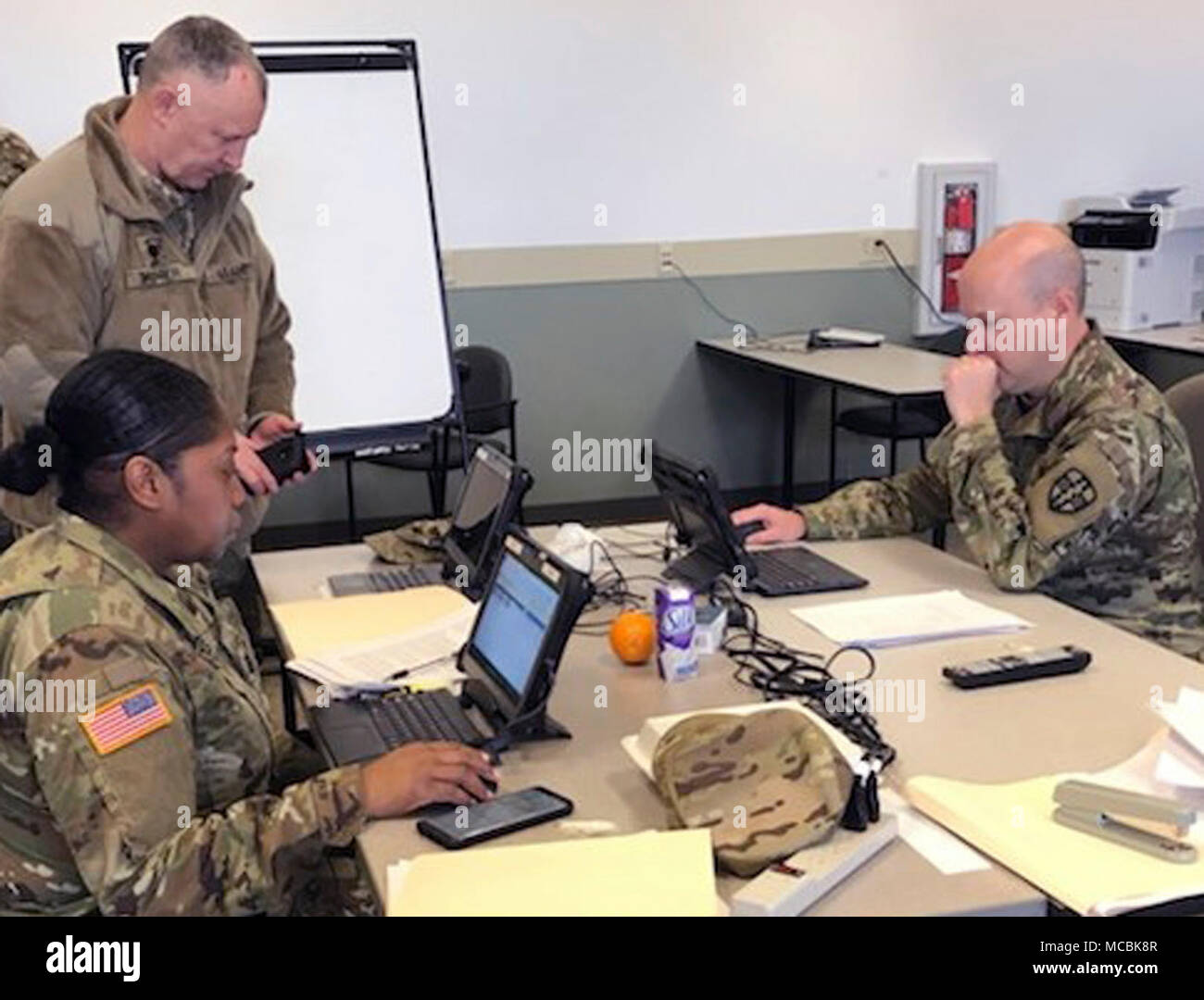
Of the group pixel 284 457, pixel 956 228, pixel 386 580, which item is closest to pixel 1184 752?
pixel 386 580

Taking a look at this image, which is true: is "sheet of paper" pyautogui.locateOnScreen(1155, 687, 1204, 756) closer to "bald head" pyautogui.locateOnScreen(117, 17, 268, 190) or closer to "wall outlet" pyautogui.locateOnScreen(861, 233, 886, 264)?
"bald head" pyautogui.locateOnScreen(117, 17, 268, 190)

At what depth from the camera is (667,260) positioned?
17.8 ft

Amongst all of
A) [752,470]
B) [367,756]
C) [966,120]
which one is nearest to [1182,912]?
[367,756]

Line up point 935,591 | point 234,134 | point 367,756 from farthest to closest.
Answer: point 234,134 < point 935,591 < point 367,756

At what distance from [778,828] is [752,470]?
4313 millimetres

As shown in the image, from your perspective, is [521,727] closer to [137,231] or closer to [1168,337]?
[137,231]

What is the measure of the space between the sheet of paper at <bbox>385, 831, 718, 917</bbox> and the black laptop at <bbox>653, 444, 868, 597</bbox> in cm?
94

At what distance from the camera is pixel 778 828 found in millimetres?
1463

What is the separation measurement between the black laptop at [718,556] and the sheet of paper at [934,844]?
800mm

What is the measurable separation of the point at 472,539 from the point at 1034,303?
106cm

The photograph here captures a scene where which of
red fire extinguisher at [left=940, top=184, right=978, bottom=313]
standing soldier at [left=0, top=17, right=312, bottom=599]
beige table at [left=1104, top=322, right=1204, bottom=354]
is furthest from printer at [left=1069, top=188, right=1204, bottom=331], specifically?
standing soldier at [left=0, top=17, right=312, bottom=599]

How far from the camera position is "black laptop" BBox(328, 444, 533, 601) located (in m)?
2.47

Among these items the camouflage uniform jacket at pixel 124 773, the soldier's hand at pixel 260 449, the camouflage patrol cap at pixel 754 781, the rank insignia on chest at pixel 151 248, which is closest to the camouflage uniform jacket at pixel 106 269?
the rank insignia on chest at pixel 151 248
